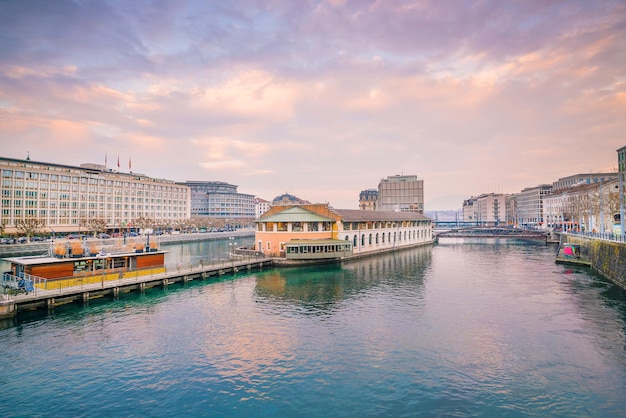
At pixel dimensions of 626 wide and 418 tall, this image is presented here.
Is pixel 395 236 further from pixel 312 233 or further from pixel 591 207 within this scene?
pixel 591 207

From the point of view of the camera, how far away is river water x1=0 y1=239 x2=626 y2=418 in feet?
79.9

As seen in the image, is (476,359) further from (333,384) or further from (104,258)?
(104,258)

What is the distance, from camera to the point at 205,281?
67688 millimetres

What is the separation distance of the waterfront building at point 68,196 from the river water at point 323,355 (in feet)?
399

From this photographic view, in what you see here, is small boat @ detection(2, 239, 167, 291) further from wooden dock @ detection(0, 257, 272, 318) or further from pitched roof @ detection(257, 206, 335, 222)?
pitched roof @ detection(257, 206, 335, 222)

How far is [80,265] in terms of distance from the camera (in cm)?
5344

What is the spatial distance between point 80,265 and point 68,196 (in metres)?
128

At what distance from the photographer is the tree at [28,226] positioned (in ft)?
409

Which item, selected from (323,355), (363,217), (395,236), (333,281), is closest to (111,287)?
(333,281)

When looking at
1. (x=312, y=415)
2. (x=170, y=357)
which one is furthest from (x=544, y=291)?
(x=170, y=357)

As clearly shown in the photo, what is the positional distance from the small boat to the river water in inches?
184

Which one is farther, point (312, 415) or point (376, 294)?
point (376, 294)

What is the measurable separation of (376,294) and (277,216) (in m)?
39.8

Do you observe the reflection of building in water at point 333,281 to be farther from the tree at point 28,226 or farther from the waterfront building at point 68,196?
the waterfront building at point 68,196
